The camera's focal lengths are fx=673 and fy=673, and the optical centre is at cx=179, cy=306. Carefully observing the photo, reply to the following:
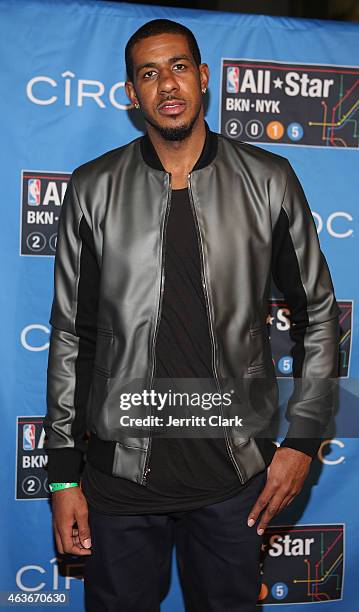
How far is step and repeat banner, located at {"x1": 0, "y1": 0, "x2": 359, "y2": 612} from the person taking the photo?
225 centimetres

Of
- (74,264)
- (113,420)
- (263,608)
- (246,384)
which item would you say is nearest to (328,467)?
(263,608)

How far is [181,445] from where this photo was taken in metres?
1.75

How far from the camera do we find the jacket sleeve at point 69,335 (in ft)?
6.02

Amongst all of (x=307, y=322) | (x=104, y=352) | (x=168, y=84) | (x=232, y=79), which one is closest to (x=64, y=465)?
(x=104, y=352)

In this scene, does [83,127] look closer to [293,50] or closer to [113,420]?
[293,50]

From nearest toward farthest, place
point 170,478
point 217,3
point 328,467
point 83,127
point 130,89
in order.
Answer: point 170,478 < point 130,89 < point 83,127 < point 328,467 < point 217,3

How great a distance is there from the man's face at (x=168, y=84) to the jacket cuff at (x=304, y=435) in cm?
82

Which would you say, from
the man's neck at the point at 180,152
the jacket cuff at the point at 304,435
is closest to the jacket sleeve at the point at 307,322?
the jacket cuff at the point at 304,435

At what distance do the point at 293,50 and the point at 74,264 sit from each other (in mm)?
1151

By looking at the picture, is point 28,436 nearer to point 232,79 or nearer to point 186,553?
point 186,553

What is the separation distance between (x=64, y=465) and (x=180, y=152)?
0.91m

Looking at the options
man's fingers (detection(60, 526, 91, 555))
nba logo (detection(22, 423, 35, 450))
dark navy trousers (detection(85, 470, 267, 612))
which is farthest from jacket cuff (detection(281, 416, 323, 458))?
nba logo (detection(22, 423, 35, 450))

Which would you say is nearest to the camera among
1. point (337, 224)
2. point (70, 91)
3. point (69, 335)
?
point (69, 335)

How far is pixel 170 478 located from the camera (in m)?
1.73
